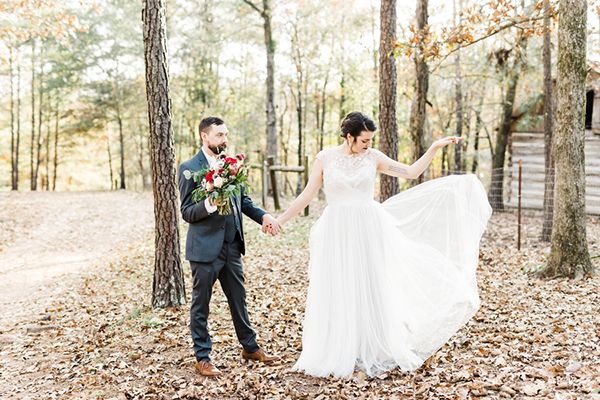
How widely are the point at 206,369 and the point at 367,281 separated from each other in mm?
1818

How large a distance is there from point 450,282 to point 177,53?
82.2 ft

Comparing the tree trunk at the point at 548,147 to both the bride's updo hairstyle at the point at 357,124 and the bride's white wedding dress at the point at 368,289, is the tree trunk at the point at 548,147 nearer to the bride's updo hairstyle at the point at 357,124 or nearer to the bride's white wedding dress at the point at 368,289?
the bride's white wedding dress at the point at 368,289

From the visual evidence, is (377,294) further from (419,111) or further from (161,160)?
(419,111)

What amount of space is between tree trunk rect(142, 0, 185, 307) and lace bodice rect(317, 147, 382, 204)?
2.81 metres

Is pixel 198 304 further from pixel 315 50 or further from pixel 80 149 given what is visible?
pixel 80 149

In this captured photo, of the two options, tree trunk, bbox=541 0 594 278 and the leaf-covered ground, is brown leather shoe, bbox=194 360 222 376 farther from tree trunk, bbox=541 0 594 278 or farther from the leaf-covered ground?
tree trunk, bbox=541 0 594 278

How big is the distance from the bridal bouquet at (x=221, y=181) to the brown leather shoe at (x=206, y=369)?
1533 mm

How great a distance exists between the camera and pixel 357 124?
5219 mm

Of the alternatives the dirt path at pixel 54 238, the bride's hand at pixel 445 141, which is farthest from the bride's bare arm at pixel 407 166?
the dirt path at pixel 54 238

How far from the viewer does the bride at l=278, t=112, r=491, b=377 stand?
5250 mm

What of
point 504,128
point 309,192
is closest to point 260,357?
point 309,192

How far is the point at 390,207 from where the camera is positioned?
237 inches

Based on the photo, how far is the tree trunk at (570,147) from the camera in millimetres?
7926

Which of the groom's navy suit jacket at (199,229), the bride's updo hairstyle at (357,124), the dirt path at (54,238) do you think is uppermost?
the bride's updo hairstyle at (357,124)
